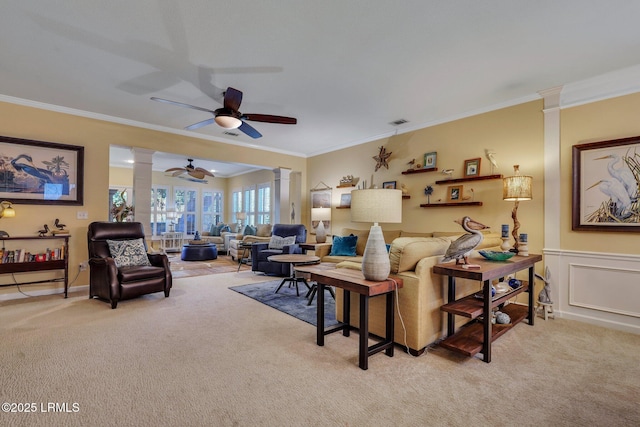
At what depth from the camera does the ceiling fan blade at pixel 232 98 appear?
3082 millimetres

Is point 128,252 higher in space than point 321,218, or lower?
lower

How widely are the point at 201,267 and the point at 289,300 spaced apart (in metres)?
3.49

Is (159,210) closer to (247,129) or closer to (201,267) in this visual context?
(201,267)

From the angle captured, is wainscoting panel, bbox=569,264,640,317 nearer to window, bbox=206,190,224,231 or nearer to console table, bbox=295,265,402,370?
console table, bbox=295,265,402,370

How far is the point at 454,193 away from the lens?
437cm

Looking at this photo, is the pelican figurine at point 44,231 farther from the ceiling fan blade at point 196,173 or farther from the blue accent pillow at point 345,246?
the blue accent pillow at point 345,246

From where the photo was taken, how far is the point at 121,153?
7.37m

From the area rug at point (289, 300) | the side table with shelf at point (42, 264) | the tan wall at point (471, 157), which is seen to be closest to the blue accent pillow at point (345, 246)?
the tan wall at point (471, 157)

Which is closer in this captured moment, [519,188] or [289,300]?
[519,188]

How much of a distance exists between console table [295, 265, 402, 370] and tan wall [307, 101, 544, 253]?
2391mm

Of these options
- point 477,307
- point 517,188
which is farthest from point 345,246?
point 477,307

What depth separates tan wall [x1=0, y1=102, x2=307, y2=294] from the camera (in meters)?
4.02

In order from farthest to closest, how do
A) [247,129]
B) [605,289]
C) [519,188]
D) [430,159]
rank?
[430,159], [247,129], [519,188], [605,289]

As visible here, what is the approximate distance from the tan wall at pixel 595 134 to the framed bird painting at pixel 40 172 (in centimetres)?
637
